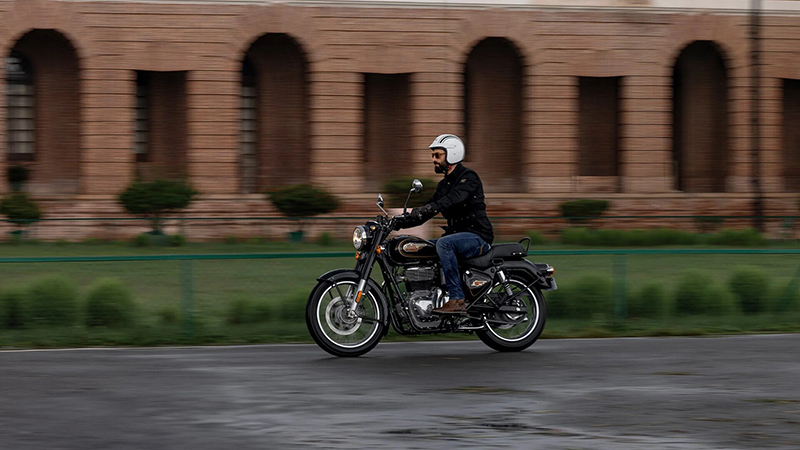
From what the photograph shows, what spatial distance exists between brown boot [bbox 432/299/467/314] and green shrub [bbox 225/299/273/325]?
2.84 metres

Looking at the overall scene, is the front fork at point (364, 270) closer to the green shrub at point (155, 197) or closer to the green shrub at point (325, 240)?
the green shrub at point (325, 240)

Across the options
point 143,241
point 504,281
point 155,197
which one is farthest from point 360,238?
point 155,197

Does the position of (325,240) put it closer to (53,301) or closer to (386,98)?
(386,98)

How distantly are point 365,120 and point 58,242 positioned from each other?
472 inches

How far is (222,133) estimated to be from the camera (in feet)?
112

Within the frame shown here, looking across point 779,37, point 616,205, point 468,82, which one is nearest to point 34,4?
point 468,82

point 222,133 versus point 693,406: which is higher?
point 222,133

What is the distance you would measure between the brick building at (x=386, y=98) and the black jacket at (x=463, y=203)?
21404mm

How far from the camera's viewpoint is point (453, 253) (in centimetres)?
1152

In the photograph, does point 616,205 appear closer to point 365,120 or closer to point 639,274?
point 365,120

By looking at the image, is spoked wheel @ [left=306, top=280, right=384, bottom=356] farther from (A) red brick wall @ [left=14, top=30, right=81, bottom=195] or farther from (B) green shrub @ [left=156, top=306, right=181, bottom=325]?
(A) red brick wall @ [left=14, top=30, right=81, bottom=195]

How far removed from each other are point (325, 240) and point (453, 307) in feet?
59.2

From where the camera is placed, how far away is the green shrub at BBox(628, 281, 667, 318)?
569 inches

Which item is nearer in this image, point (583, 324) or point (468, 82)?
point (583, 324)
